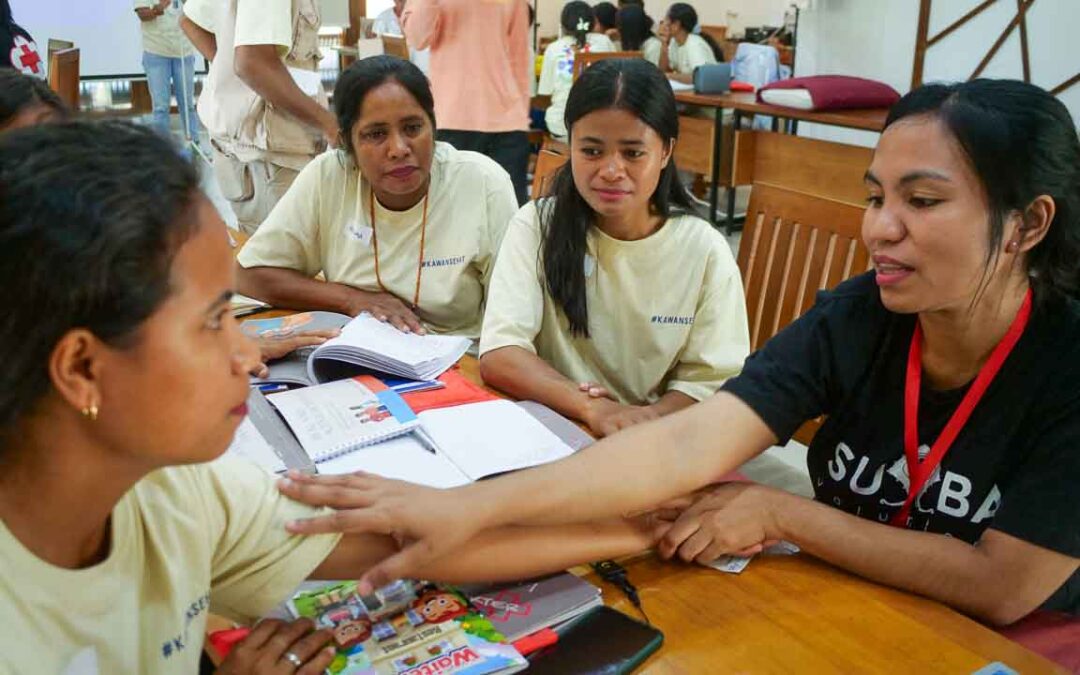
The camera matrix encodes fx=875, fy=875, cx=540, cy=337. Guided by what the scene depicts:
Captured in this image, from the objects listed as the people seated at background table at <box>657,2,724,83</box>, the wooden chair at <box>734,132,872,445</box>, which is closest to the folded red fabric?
the people seated at background table at <box>657,2,724,83</box>

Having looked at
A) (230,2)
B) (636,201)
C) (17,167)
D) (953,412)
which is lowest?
(953,412)

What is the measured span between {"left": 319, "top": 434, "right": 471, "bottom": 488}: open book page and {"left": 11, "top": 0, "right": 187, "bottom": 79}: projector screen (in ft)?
23.3

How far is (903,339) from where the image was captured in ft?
3.86

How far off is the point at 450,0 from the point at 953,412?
8.53ft

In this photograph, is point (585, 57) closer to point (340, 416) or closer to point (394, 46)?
point (394, 46)

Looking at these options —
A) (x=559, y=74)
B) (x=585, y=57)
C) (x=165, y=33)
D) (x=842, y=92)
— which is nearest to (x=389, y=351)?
(x=842, y=92)

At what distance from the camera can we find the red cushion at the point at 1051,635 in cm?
103

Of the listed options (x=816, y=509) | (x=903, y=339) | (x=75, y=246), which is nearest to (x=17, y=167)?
(x=75, y=246)

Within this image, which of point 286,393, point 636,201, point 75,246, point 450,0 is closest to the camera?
point 75,246

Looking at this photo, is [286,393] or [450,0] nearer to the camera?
[286,393]

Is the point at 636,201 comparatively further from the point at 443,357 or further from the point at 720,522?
the point at 720,522

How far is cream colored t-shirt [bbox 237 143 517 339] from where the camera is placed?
6.72 ft

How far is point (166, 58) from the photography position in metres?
6.12

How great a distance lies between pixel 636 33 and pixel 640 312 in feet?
17.6
